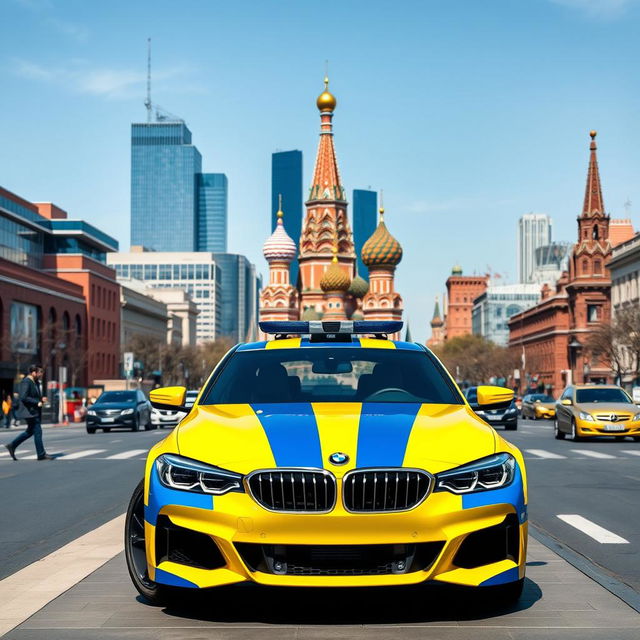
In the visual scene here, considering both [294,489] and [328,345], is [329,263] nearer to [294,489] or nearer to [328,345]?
[328,345]

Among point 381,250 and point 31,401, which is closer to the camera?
point 31,401

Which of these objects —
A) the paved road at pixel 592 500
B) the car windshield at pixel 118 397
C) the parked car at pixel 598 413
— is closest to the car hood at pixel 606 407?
the parked car at pixel 598 413

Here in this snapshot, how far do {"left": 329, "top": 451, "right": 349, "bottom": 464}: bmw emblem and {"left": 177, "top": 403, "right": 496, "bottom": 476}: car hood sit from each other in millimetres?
20

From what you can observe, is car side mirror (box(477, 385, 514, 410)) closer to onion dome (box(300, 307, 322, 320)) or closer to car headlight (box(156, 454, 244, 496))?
car headlight (box(156, 454, 244, 496))

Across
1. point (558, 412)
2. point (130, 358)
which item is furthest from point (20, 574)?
point (130, 358)

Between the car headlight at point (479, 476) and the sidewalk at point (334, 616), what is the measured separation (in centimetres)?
52

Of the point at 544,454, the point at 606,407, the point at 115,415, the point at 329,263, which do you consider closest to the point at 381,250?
the point at 329,263

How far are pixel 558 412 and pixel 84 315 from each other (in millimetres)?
73376

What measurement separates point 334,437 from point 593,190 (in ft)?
368

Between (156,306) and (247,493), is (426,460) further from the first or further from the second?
(156,306)

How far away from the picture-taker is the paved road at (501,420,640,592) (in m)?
9.16

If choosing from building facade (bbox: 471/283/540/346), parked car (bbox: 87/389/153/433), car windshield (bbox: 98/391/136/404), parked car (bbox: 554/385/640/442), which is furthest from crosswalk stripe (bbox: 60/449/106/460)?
building facade (bbox: 471/283/540/346)

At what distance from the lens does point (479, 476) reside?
5.96 m

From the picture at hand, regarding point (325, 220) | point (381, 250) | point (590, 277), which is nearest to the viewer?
point (590, 277)
